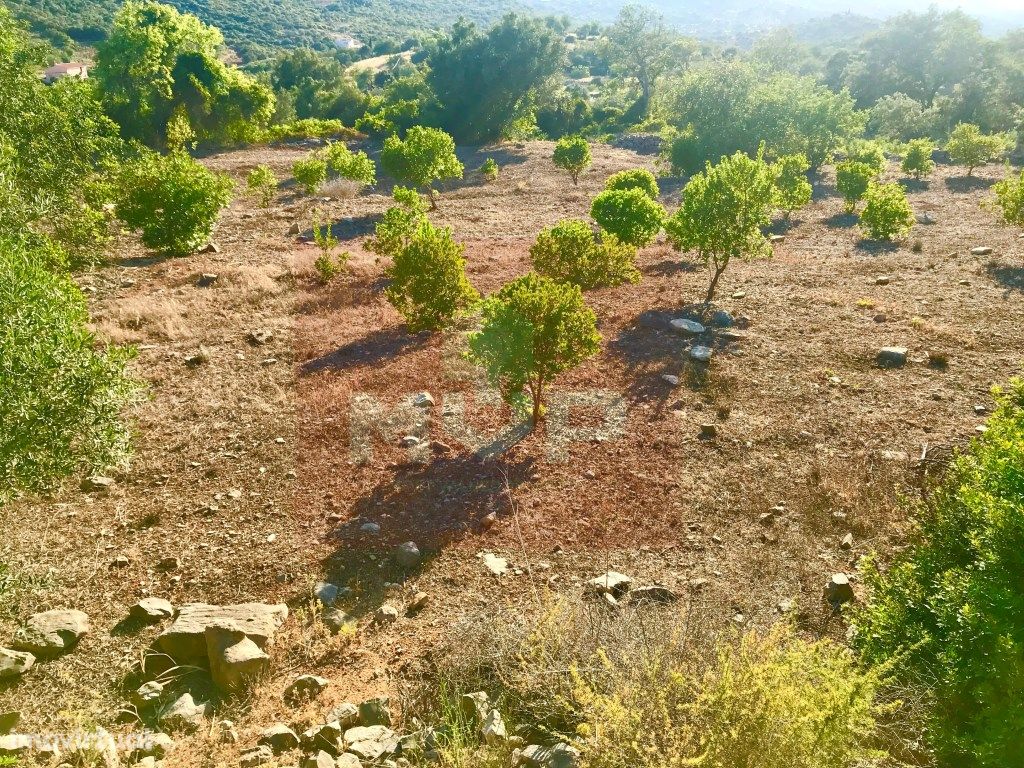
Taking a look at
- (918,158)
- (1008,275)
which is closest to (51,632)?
(1008,275)

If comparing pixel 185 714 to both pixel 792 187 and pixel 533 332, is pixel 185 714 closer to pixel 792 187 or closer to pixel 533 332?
pixel 533 332

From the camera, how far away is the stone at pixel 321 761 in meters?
6.21

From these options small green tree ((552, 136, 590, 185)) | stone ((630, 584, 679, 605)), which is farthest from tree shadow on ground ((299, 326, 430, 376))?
small green tree ((552, 136, 590, 185))

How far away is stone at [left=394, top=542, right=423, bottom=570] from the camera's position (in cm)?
986

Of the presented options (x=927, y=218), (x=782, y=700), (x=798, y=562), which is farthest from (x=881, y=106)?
(x=782, y=700)

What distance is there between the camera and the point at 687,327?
17.9 m

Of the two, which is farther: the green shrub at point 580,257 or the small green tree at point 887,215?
the small green tree at point 887,215

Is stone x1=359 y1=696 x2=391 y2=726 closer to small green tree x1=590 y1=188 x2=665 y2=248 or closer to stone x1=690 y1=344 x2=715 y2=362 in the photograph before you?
stone x1=690 y1=344 x2=715 y2=362

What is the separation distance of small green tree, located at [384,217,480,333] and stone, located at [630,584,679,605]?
1021 cm

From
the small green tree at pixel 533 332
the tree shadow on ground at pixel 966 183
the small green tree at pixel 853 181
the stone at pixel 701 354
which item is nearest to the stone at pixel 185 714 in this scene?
the small green tree at pixel 533 332

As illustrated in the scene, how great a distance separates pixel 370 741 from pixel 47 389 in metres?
5.81

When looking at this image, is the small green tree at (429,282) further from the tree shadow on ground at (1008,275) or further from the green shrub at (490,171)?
the green shrub at (490,171)

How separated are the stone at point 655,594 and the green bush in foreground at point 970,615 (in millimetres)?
2453

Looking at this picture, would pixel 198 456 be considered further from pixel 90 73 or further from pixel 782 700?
pixel 90 73
